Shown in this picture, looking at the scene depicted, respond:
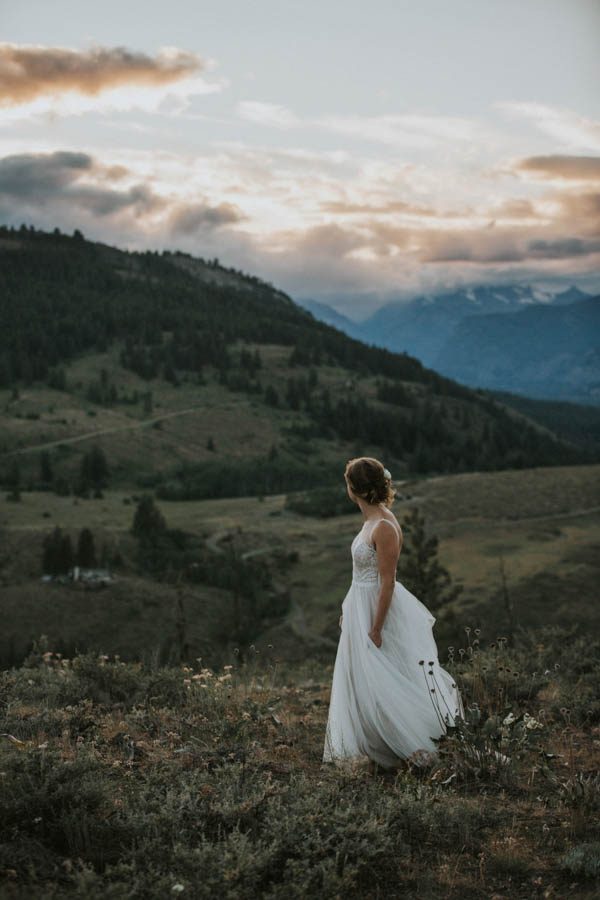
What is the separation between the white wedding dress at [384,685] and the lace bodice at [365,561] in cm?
1

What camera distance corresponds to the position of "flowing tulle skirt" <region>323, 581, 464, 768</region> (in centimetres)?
→ 751

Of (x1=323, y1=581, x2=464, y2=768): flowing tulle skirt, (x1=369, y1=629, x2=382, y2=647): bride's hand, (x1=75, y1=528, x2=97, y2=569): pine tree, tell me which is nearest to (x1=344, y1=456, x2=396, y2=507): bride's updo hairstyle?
(x1=323, y1=581, x2=464, y2=768): flowing tulle skirt

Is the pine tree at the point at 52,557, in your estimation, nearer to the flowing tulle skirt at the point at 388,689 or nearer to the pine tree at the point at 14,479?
the pine tree at the point at 14,479

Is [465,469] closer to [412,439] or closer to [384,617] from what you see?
[412,439]

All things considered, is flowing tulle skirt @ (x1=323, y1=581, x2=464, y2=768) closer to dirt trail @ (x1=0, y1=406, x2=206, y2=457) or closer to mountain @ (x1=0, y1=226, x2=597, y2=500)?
mountain @ (x1=0, y1=226, x2=597, y2=500)

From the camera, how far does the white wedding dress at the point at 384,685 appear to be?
7516 millimetres

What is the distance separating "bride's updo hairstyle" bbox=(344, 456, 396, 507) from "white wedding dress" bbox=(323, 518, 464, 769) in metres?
0.29

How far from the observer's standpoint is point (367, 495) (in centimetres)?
768

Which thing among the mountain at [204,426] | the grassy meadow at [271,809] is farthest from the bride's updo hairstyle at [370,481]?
the mountain at [204,426]

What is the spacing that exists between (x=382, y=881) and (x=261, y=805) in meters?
1.15

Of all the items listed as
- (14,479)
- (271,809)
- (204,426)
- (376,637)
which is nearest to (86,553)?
(14,479)

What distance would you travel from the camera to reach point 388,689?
297 inches

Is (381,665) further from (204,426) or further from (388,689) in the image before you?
(204,426)

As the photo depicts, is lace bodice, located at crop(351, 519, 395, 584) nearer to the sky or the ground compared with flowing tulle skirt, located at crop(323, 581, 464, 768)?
nearer to the sky
